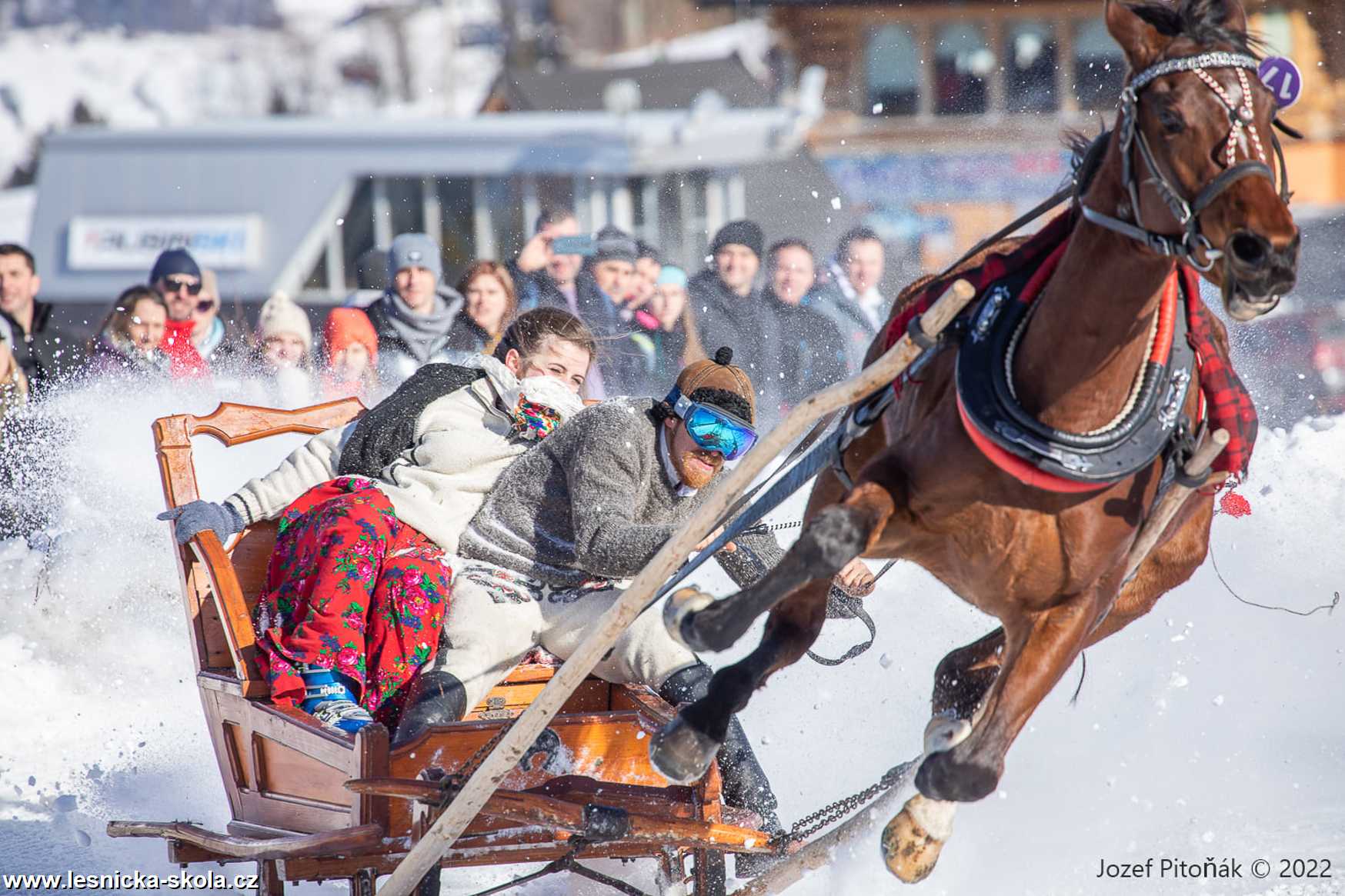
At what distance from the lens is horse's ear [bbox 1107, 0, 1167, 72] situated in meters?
2.46

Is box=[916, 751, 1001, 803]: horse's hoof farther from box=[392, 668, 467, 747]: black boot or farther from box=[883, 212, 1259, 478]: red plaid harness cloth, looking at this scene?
box=[392, 668, 467, 747]: black boot

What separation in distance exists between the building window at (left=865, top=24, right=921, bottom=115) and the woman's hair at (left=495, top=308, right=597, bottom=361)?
16.0 metres

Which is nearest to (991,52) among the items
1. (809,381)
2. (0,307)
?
(809,381)

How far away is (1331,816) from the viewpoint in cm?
440

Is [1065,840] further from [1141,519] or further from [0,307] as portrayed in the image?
[0,307]

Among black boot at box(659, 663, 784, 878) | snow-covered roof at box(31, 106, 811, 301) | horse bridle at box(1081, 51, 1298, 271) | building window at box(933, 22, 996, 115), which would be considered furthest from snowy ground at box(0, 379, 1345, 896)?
building window at box(933, 22, 996, 115)

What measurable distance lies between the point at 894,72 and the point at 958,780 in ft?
58.2

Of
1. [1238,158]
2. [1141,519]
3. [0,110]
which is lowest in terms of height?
[0,110]

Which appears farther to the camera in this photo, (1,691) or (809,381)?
(809,381)

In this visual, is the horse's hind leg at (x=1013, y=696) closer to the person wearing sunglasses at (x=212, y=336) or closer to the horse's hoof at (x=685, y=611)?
the horse's hoof at (x=685, y=611)

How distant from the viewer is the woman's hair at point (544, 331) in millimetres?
3871

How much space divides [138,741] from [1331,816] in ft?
12.3

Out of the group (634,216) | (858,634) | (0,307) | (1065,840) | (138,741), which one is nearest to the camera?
(1065,840)

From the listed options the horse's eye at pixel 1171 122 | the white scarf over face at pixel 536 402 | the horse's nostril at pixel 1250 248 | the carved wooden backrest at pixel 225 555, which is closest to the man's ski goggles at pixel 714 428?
the white scarf over face at pixel 536 402
